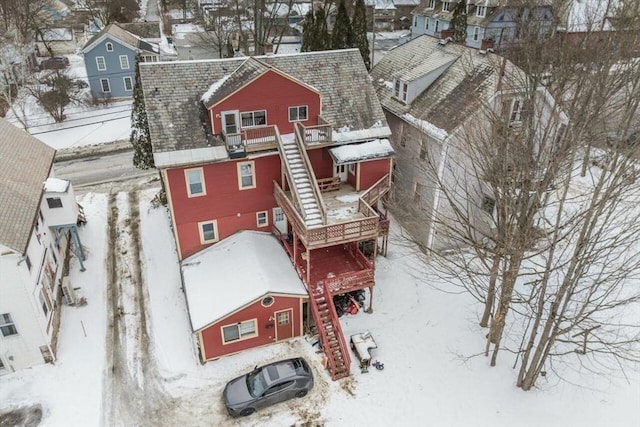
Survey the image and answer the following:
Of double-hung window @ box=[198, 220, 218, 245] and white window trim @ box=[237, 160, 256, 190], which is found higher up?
white window trim @ box=[237, 160, 256, 190]

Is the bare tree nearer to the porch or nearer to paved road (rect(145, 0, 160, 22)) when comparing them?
the porch

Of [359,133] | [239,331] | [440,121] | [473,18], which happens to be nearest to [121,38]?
[359,133]

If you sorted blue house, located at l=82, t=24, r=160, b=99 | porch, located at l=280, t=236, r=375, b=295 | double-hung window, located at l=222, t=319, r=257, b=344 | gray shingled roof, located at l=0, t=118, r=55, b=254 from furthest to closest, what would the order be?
blue house, located at l=82, t=24, r=160, b=99, porch, located at l=280, t=236, r=375, b=295, double-hung window, located at l=222, t=319, r=257, b=344, gray shingled roof, located at l=0, t=118, r=55, b=254

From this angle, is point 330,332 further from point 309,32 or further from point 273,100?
point 309,32

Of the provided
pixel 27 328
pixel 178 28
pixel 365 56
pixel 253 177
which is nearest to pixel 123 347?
pixel 27 328

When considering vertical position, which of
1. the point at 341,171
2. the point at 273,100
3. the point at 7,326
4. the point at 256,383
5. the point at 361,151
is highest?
the point at 273,100

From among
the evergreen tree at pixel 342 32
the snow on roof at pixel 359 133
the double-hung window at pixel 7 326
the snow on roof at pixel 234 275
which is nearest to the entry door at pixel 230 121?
the snow on roof at pixel 359 133

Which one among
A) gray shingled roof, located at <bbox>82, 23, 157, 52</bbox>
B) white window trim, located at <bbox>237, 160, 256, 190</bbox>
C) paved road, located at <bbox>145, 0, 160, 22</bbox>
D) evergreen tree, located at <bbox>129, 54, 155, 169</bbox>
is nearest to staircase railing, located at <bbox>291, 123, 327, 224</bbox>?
white window trim, located at <bbox>237, 160, 256, 190</bbox>
